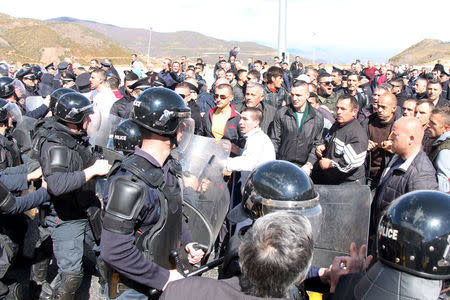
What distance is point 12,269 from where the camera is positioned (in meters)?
4.50

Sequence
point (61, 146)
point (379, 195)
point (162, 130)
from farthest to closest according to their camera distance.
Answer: point (379, 195)
point (61, 146)
point (162, 130)

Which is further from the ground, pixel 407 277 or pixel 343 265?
pixel 407 277

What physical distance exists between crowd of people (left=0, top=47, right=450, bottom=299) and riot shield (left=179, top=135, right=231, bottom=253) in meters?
0.04

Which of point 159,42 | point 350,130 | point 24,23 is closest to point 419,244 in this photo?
point 350,130

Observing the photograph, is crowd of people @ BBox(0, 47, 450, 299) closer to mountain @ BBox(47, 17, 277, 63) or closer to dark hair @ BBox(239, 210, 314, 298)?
dark hair @ BBox(239, 210, 314, 298)

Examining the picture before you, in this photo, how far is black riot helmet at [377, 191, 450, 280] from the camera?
1.44 m

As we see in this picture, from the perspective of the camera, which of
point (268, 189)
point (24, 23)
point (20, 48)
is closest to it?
point (268, 189)

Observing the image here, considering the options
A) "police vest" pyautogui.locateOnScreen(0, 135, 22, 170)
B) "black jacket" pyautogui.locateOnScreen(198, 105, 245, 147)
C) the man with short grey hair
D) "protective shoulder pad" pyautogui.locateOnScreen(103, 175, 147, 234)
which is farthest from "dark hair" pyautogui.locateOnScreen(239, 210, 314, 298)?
"black jacket" pyautogui.locateOnScreen(198, 105, 245, 147)

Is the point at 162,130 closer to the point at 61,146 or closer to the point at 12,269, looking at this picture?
the point at 61,146

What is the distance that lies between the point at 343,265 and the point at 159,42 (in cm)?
8942

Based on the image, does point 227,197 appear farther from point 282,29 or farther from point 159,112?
point 282,29

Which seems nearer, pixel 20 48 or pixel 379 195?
pixel 379 195

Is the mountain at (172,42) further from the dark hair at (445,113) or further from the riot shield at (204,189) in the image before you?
the riot shield at (204,189)

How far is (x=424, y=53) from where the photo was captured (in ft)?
141
